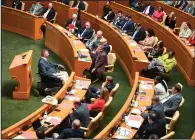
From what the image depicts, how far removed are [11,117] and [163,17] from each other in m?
7.55

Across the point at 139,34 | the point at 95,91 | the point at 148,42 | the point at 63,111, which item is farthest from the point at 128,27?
the point at 63,111

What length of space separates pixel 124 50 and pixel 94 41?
3.10 feet

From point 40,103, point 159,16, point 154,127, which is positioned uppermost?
point 159,16

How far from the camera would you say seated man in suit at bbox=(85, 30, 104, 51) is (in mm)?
11234

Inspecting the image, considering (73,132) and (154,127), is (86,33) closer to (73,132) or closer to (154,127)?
(154,127)

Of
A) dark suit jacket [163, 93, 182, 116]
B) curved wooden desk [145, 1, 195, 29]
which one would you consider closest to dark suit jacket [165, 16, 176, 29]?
curved wooden desk [145, 1, 195, 29]

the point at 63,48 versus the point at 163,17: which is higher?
the point at 163,17

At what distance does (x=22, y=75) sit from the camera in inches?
359

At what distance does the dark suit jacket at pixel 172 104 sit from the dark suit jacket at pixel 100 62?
2.60 meters

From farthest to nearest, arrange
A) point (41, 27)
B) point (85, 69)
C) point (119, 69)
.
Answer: point (41, 27) → point (119, 69) → point (85, 69)

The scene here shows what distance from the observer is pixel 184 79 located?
10.8m

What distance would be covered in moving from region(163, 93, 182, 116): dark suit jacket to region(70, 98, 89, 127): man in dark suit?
1755mm

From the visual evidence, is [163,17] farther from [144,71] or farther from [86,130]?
[86,130]

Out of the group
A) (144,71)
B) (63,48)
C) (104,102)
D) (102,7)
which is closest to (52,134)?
(104,102)
